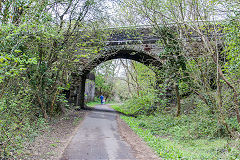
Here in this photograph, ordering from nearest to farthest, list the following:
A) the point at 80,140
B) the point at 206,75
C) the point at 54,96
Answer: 1. the point at 80,140
2. the point at 206,75
3. the point at 54,96

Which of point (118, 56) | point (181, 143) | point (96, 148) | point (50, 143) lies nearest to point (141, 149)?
point (96, 148)

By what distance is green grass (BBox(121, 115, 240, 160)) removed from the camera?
5.35 metres

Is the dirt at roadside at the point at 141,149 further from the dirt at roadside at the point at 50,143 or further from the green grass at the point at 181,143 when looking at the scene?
the dirt at roadside at the point at 50,143

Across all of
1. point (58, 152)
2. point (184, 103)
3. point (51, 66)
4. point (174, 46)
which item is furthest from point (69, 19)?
point (184, 103)

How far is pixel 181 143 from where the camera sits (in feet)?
23.7

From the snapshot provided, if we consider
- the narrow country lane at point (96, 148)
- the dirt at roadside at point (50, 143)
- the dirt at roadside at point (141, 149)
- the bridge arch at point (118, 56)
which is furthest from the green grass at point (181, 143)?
the bridge arch at point (118, 56)

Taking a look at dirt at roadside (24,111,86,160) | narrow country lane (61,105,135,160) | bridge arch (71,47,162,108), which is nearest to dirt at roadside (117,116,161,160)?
narrow country lane (61,105,135,160)

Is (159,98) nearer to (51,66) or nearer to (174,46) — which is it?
(174,46)

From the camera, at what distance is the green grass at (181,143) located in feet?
17.6

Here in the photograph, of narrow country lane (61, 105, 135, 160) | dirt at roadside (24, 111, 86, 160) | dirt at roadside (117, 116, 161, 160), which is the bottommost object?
dirt at roadside (117, 116, 161, 160)

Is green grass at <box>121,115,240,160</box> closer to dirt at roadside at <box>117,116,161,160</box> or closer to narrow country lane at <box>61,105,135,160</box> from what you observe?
dirt at roadside at <box>117,116,161,160</box>

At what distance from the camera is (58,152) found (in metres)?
5.43

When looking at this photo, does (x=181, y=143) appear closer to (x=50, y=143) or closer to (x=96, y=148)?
(x=96, y=148)

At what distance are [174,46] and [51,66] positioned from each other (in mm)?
5952
